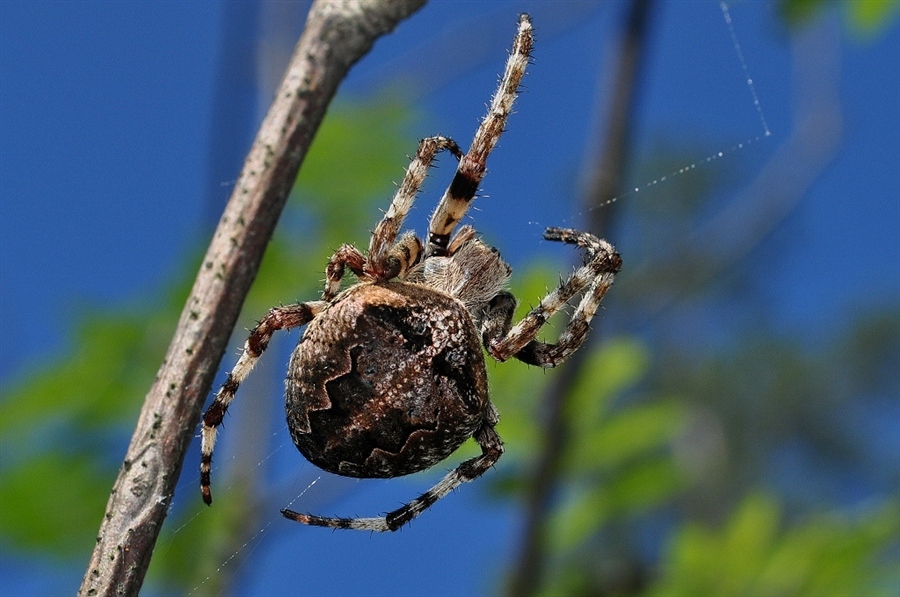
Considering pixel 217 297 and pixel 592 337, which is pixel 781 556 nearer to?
pixel 592 337

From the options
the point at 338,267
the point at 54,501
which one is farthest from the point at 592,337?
the point at 54,501

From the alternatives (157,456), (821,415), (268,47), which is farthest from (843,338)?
(157,456)

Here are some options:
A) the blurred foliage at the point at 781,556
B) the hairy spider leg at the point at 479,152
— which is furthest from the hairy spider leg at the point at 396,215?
the blurred foliage at the point at 781,556

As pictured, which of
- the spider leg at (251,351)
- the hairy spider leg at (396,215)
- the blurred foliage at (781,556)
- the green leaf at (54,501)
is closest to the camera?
the spider leg at (251,351)

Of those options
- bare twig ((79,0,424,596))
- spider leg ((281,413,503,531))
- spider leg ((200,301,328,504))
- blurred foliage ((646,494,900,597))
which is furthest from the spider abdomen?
blurred foliage ((646,494,900,597))

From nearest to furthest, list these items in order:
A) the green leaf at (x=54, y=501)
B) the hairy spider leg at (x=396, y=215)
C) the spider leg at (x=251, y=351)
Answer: the spider leg at (x=251, y=351) < the hairy spider leg at (x=396, y=215) < the green leaf at (x=54, y=501)

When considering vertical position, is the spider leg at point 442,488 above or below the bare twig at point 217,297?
below

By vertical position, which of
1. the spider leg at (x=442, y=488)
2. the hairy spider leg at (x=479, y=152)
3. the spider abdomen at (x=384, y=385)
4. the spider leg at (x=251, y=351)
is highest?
the hairy spider leg at (x=479, y=152)

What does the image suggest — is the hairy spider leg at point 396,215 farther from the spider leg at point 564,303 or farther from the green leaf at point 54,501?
the green leaf at point 54,501
